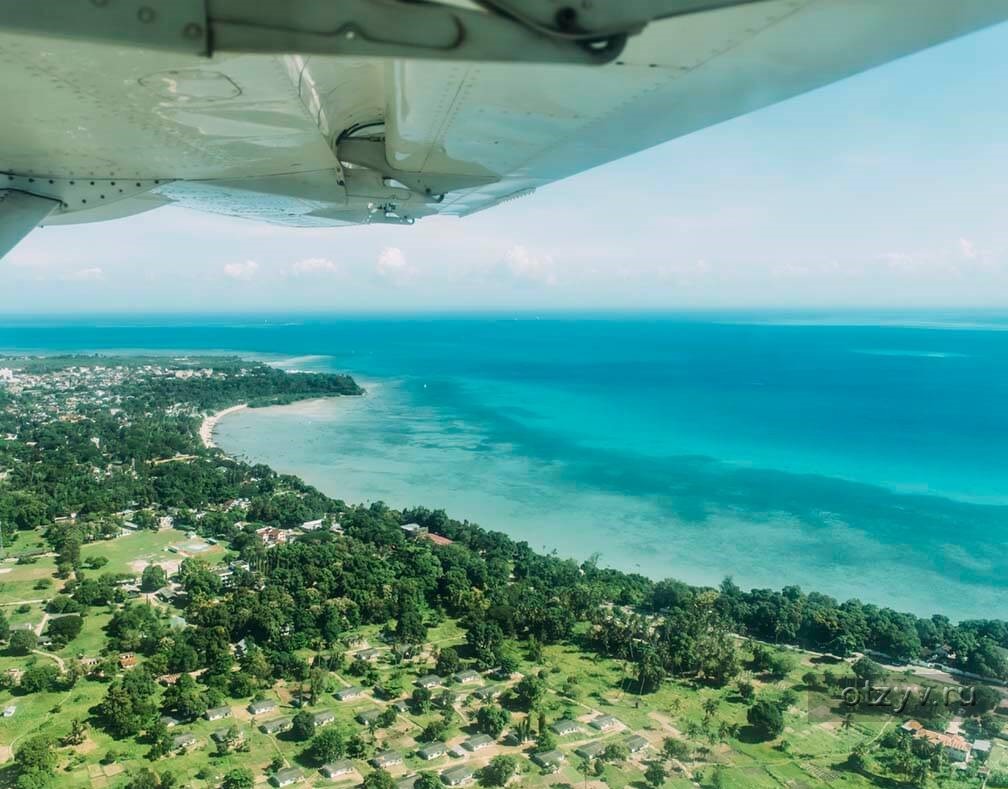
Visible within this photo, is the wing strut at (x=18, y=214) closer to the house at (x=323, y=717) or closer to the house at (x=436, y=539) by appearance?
the house at (x=323, y=717)

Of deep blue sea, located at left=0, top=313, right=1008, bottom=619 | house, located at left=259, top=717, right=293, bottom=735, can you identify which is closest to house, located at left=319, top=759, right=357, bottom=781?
house, located at left=259, top=717, right=293, bottom=735

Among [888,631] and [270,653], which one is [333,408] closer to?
[270,653]

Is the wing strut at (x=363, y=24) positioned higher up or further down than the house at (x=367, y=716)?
higher up

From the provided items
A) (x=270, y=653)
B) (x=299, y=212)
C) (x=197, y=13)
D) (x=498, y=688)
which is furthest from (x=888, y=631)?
(x=197, y=13)

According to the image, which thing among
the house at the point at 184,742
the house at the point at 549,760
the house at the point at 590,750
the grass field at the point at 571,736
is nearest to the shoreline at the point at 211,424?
the grass field at the point at 571,736

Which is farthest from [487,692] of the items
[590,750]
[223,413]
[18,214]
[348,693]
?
[223,413]

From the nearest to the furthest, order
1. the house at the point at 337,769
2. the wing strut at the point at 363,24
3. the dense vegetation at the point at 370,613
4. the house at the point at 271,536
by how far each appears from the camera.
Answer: the wing strut at the point at 363,24 < the house at the point at 337,769 < the dense vegetation at the point at 370,613 < the house at the point at 271,536

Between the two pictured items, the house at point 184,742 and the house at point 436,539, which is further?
the house at point 436,539

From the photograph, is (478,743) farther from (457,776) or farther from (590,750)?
(590,750)
